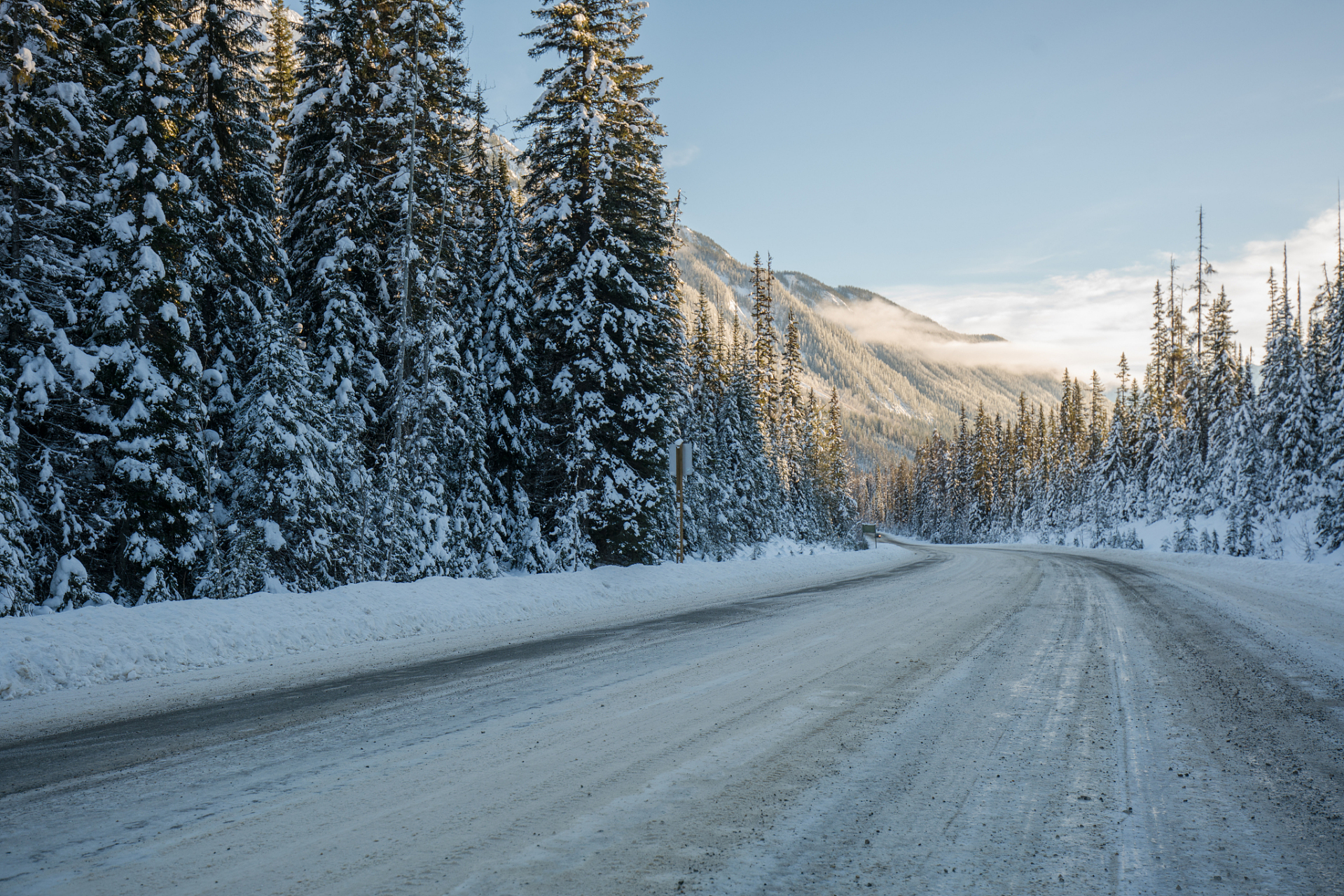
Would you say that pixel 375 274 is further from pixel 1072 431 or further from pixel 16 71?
pixel 1072 431

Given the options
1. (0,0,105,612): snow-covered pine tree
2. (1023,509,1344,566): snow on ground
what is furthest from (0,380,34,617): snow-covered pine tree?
(1023,509,1344,566): snow on ground

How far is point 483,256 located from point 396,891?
25.9 metres

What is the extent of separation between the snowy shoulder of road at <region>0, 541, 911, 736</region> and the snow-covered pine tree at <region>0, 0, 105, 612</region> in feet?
22.2

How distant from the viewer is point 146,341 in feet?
46.4

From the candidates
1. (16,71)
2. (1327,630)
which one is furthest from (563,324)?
(1327,630)

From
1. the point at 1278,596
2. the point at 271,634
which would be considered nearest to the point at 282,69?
the point at 271,634

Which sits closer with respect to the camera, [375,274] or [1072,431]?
[375,274]

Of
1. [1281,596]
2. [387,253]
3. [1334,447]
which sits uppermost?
[387,253]

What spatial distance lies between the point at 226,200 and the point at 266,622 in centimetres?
1339

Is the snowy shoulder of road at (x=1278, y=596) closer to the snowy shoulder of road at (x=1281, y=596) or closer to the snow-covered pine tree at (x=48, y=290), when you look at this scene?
the snowy shoulder of road at (x=1281, y=596)

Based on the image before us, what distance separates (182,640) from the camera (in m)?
7.70

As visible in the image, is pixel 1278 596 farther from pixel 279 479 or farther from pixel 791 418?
pixel 791 418

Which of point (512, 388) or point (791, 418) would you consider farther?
point (791, 418)

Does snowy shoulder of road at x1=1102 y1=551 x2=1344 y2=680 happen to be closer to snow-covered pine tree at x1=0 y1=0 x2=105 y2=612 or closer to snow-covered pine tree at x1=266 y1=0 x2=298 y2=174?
snow-covered pine tree at x1=0 y1=0 x2=105 y2=612
